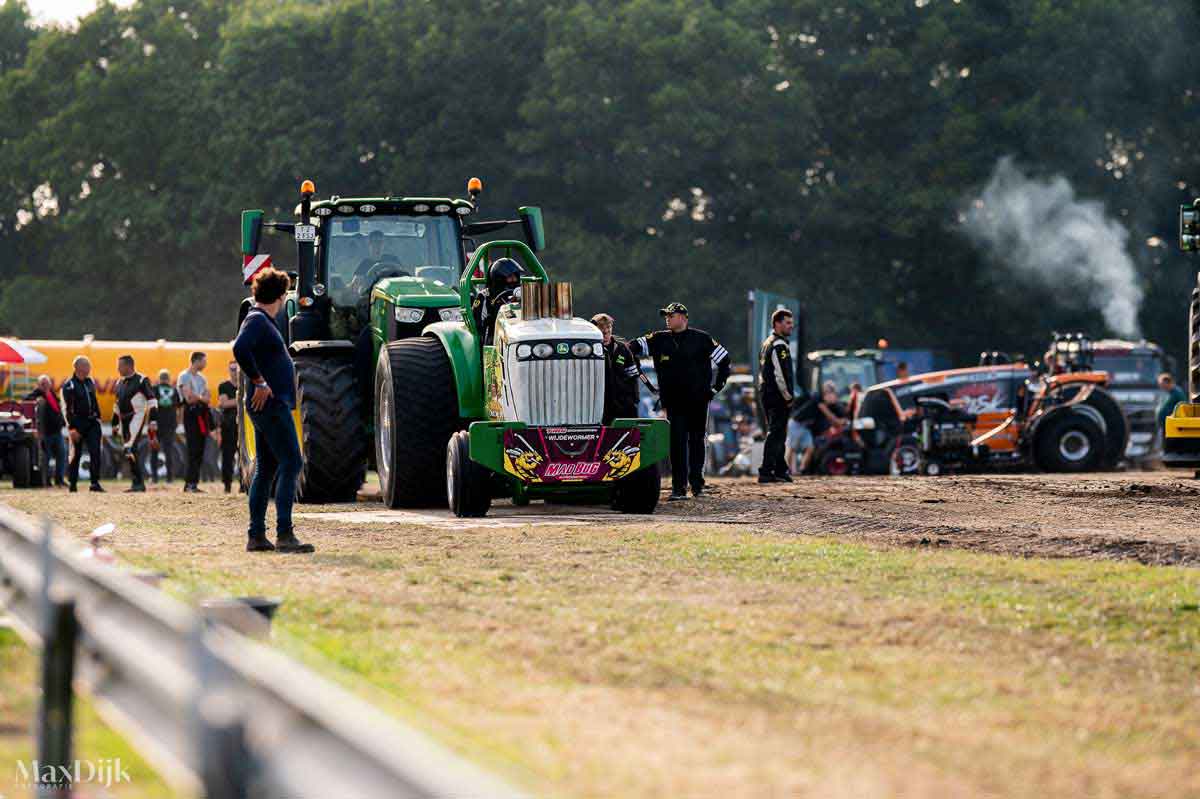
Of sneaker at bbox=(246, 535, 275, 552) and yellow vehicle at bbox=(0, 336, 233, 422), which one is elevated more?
yellow vehicle at bbox=(0, 336, 233, 422)

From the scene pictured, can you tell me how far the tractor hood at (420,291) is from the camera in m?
18.7

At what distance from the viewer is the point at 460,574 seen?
11555 millimetres

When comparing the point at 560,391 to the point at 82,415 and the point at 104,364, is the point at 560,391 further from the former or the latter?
the point at 104,364

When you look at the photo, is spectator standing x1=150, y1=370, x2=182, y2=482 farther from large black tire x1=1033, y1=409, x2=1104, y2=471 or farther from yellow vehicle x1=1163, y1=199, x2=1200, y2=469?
yellow vehicle x1=1163, y1=199, x2=1200, y2=469

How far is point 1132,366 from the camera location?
3741 centimetres

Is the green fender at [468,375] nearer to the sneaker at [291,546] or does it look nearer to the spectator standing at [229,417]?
the sneaker at [291,546]

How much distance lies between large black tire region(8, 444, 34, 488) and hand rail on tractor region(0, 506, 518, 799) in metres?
23.4

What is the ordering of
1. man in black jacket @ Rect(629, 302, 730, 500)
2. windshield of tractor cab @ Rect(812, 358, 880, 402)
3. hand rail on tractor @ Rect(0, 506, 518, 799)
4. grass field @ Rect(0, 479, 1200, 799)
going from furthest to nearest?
windshield of tractor cab @ Rect(812, 358, 880, 402), man in black jacket @ Rect(629, 302, 730, 500), grass field @ Rect(0, 479, 1200, 799), hand rail on tractor @ Rect(0, 506, 518, 799)

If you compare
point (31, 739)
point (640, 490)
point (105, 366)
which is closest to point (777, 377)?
point (640, 490)

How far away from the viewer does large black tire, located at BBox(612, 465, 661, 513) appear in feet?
56.0

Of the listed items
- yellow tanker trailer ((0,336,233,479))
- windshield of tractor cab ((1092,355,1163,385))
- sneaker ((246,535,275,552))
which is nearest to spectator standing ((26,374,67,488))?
yellow tanker trailer ((0,336,233,479))

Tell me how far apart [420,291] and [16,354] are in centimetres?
1650

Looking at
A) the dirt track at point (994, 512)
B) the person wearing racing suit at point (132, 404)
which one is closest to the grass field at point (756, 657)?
the dirt track at point (994, 512)

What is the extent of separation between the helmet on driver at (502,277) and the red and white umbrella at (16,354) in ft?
56.6
